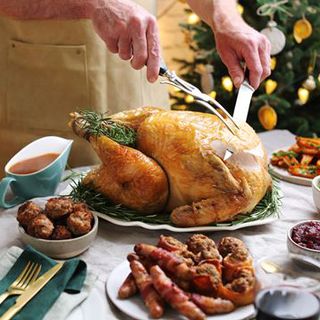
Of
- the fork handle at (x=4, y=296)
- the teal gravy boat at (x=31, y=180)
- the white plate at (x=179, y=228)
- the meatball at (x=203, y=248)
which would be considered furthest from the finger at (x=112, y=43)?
the fork handle at (x=4, y=296)

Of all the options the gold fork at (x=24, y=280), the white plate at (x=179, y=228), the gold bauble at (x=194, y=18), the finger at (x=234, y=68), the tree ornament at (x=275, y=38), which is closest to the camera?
the gold fork at (x=24, y=280)

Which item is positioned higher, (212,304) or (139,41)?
(139,41)

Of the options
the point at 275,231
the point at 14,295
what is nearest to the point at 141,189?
the point at 275,231

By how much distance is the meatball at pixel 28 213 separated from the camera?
54.6 inches

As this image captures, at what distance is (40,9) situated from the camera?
1.72 metres

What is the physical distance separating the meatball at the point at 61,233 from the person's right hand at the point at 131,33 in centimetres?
40

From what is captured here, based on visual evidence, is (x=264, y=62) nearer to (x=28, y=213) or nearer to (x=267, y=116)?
(x=28, y=213)

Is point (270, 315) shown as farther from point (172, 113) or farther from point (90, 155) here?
point (90, 155)

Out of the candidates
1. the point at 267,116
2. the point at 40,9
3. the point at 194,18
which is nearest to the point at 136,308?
the point at 40,9

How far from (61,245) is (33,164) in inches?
15.1

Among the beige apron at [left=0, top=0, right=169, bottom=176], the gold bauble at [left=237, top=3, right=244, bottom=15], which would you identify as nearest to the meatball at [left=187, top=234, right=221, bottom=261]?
the beige apron at [left=0, top=0, right=169, bottom=176]

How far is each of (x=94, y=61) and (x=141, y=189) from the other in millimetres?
670

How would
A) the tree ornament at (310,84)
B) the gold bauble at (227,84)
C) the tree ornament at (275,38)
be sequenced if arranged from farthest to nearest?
the gold bauble at (227,84) → the tree ornament at (310,84) → the tree ornament at (275,38)

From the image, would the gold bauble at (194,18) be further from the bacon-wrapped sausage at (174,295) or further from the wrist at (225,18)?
the bacon-wrapped sausage at (174,295)
